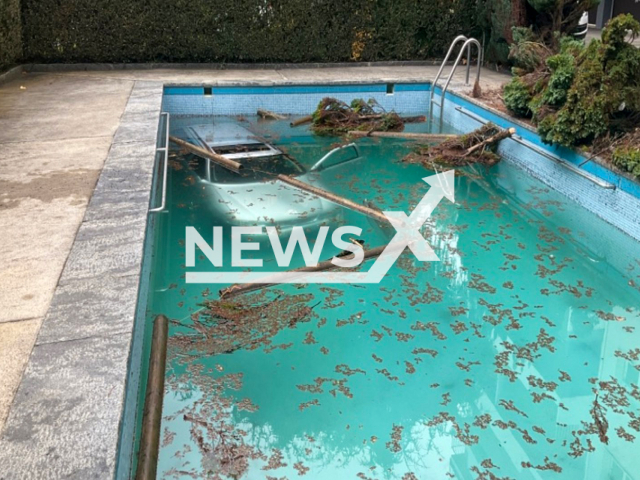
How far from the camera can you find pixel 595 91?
635cm

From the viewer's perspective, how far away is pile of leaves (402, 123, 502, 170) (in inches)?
303

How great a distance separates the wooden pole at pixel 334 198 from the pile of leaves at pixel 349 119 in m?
2.34

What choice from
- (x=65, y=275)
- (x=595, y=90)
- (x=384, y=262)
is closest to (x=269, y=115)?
(x=595, y=90)

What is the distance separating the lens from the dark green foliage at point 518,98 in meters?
7.65

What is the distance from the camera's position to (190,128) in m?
9.09

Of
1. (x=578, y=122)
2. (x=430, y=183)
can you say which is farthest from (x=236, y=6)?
(x=578, y=122)

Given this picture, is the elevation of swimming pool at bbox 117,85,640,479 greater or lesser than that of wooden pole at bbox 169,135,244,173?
lesser

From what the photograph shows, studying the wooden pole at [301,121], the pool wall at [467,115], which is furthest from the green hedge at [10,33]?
the wooden pole at [301,121]

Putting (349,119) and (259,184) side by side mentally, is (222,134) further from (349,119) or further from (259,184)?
(259,184)

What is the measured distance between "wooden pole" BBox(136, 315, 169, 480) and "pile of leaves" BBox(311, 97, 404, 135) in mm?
5578

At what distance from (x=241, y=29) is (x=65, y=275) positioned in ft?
30.7

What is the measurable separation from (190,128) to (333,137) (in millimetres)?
2062

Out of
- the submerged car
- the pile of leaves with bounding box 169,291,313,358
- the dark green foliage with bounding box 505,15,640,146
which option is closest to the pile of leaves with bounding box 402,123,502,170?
the submerged car

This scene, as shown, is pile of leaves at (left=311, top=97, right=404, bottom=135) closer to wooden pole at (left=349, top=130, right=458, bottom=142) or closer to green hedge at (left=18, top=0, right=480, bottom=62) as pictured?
wooden pole at (left=349, top=130, right=458, bottom=142)
